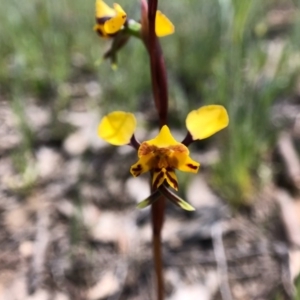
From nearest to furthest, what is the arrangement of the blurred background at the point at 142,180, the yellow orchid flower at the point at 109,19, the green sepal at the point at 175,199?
1. the green sepal at the point at 175,199
2. the yellow orchid flower at the point at 109,19
3. the blurred background at the point at 142,180

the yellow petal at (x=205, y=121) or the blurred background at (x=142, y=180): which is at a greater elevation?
the yellow petal at (x=205, y=121)

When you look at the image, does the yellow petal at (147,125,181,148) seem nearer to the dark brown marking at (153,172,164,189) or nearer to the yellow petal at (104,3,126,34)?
the dark brown marking at (153,172,164,189)

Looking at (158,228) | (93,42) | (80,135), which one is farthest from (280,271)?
(93,42)

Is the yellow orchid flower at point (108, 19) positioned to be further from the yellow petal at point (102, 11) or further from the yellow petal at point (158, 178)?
the yellow petal at point (158, 178)


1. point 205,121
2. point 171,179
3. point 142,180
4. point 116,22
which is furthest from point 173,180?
point 142,180

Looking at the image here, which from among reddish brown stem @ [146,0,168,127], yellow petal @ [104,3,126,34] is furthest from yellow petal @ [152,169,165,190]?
yellow petal @ [104,3,126,34]

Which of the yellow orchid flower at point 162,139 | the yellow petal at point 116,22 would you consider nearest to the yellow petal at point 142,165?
the yellow orchid flower at point 162,139

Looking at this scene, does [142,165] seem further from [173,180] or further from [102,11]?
[102,11]

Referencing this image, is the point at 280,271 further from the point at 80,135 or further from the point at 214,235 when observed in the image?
the point at 80,135
